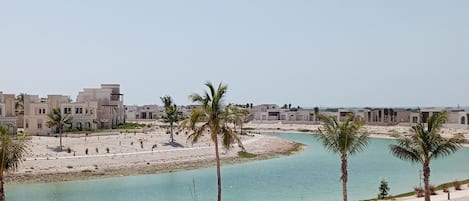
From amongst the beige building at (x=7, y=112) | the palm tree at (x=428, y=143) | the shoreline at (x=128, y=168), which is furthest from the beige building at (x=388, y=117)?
the palm tree at (x=428, y=143)

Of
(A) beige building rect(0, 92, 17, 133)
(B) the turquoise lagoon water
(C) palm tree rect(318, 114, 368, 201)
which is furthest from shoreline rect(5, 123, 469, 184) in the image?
(C) palm tree rect(318, 114, 368, 201)

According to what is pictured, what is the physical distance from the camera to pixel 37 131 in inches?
2758

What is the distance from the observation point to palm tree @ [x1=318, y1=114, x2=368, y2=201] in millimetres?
19391

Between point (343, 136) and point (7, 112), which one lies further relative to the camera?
point (7, 112)

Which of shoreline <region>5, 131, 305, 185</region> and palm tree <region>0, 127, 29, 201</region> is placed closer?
palm tree <region>0, 127, 29, 201</region>

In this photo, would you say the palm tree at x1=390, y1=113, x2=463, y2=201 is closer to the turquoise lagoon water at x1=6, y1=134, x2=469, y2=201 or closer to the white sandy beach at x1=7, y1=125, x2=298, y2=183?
the turquoise lagoon water at x1=6, y1=134, x2=469, y2=201

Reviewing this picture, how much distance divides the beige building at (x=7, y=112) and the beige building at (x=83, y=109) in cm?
182

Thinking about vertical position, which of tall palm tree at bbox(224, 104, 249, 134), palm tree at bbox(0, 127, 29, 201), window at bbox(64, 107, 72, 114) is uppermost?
window at bbox(64, 107, 72, 114)

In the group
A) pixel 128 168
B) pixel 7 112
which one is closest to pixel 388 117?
pixel 7 112

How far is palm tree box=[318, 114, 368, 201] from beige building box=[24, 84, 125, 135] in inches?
2230

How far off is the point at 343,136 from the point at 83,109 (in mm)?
64843

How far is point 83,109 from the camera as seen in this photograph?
78.9 metres

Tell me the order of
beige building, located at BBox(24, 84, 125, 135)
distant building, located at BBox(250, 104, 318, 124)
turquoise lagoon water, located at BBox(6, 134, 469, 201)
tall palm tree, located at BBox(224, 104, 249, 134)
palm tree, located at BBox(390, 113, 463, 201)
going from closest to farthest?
tall palm tree, located at BBox(224, 104, 249, 134) < palm tree, located at BBox(390, 113, 463, 201) < turquoise lagoon water, located at BBox(6, 134, 469, 201) < beige building, located at BBox(24, 84, 125, 135) < distant building, located at BBox(250, 104, 318, 124)

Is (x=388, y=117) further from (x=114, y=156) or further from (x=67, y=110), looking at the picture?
(x=114, y=156)
